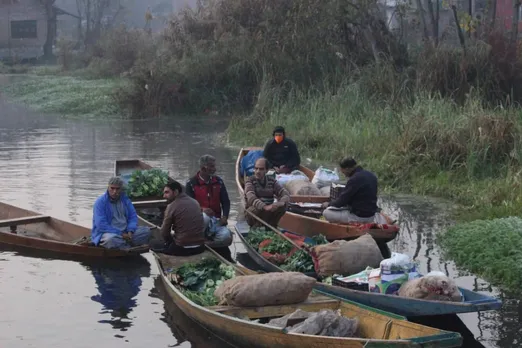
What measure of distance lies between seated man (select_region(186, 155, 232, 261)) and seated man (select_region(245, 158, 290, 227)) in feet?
1.48

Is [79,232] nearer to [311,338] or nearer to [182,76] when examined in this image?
[311,338]

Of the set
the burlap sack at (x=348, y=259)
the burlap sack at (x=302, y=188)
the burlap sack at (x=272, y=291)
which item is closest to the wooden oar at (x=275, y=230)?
the burlap sack at (x=348, y=259)

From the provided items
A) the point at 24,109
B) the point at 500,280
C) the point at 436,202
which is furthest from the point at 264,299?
the point at 24,109

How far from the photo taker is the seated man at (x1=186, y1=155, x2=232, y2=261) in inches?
491

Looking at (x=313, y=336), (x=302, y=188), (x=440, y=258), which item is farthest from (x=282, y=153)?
(x=313, y=336)

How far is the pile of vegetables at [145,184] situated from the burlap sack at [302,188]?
219cm

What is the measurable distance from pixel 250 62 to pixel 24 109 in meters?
11.1

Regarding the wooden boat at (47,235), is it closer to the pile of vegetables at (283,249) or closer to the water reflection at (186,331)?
the pile of vegetables at (283,249)

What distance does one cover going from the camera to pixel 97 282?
38.1ft

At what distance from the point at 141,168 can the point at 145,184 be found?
97.5 inches

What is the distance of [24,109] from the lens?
36906mm

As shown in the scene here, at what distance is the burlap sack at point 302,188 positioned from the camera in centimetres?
1512

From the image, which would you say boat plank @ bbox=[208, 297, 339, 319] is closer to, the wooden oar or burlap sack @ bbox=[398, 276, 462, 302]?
burlap sack @ bbox=[398, 276, 462, 302]

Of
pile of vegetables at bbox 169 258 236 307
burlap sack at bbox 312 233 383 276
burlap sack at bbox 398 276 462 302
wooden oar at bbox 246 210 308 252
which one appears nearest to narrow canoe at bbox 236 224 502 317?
burlap sack at bbox 398 276 462 302
